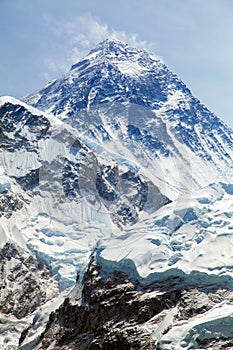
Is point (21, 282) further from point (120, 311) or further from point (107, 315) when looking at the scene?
point (120, 311)

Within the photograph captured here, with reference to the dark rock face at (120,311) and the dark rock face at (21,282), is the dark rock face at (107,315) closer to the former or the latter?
the dark rock face at (120,311)

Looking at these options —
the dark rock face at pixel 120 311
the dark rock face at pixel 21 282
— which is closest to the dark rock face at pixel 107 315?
the dark rock face at pixel 120 311

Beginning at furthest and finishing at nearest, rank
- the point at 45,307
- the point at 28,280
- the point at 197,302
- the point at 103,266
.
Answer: the point at 28,280 < the point at 45,307 < the point at 103,266 < the point at 197,302

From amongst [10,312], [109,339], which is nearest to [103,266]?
[109,339]

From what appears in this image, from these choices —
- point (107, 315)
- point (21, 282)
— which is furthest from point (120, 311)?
point (21, 282)

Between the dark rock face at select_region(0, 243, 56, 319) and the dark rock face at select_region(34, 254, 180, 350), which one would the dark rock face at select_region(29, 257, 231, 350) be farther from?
the dark rock face at select_region(0, 243, 56, 319)

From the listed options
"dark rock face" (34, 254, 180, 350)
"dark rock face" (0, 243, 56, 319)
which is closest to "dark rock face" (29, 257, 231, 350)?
"dark rock face" (34, 254, 180, 350)

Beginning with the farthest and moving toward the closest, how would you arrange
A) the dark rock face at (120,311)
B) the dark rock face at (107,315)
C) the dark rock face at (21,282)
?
the dark rock face at (21,282), the dark rock face at (107,315), the dark rock face at (120,311)

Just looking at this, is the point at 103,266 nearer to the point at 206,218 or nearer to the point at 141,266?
the point at 141,266
